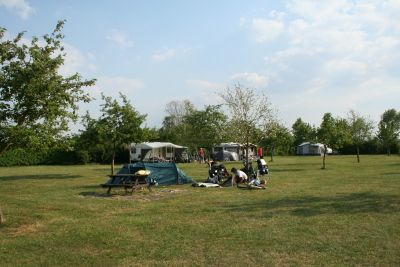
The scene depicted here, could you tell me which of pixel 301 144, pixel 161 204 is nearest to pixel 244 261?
pixel 161 204

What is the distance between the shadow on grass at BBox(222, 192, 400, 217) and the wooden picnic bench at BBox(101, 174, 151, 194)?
15.6 feet

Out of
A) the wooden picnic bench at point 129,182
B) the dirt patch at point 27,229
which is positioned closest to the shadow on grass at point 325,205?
the dirt patch at point 27,229

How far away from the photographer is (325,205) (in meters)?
11.7

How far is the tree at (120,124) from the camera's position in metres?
24.9

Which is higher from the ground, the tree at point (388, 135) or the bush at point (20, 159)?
the tree at point (388, 135)

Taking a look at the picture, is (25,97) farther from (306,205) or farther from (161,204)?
(306,205)

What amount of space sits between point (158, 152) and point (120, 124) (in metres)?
23.1

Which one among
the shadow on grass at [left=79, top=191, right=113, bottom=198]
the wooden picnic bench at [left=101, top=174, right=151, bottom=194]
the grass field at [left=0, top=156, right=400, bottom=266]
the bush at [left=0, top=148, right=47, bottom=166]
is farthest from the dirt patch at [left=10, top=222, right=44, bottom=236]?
the bush at [left=0, top=148, right=47, bottom=166]

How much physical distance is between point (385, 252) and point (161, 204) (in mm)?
6773

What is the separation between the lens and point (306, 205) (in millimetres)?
11734

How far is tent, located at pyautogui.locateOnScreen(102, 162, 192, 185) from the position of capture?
17969 mm

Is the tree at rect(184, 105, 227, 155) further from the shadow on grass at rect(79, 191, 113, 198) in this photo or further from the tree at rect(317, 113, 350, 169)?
the shadow on grass at rect(79, 191, 113, 198)

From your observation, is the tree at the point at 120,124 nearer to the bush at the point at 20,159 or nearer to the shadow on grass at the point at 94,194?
the shadow on grass at the point at 94,194

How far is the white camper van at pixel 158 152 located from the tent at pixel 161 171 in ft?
88.7
